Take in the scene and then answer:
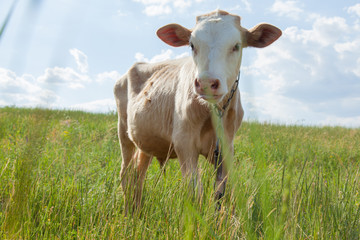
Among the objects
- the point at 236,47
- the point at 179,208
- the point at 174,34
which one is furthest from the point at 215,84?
the point at 174,34

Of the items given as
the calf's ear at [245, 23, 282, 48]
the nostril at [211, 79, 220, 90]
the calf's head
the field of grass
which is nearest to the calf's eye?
the calf's head

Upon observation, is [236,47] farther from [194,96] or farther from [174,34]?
[174,34]

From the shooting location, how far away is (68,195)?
2354mm

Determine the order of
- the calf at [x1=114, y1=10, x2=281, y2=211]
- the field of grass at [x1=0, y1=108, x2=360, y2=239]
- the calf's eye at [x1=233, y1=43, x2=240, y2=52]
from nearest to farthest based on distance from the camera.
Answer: the field of grass at [x1=0, y1=108, x2=360, y2=239]
the calf at [x1=114, y1=10, x2=281, y2=211]
the calf's eye at [x1=233, y1=43, x2=240, y2=52]

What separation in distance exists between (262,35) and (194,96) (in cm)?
95

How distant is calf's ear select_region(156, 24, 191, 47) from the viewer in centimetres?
330

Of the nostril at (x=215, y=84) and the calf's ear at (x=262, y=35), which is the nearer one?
the nostril at (x=215, y=84)

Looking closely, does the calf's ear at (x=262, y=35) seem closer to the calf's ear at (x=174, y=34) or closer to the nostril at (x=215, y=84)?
the calf's ear at (x=174, y=34)

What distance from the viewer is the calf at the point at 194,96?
257 centimetres

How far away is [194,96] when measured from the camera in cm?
307

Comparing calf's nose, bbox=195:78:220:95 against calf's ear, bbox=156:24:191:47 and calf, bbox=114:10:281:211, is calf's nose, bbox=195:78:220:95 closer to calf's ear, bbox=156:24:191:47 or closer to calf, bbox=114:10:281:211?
calf, bbox=114:10:281:211

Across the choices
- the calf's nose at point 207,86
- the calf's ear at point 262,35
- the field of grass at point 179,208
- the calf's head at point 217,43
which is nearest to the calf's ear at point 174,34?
the calf's head at point 217,43

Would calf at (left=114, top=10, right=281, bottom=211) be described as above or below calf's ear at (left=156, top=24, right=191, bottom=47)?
below

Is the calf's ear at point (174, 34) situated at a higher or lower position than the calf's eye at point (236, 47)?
higher
